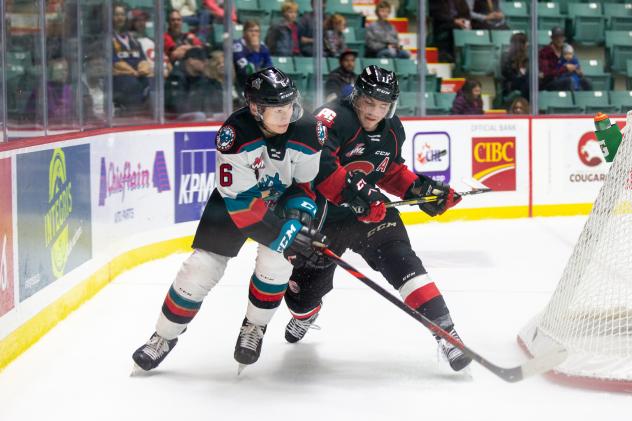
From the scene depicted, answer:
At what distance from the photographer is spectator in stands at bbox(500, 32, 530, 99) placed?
880 centimetres

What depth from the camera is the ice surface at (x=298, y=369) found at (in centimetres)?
310

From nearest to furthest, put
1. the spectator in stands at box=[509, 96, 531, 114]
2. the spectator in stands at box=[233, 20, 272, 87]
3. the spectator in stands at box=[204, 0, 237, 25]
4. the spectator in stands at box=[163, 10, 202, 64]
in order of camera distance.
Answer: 1. the spectator in stands at box=[163, 10, 202, 64]
2. the spectator in stands at box=[204, 0, 237, 25]
3. the spectator in stands at box=[233, 20, 272, 87]
4. the spectator in stands at box=[509, 96, 531, 114]

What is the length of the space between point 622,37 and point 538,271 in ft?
13.4

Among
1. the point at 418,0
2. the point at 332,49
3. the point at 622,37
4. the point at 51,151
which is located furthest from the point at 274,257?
the point at 622,37

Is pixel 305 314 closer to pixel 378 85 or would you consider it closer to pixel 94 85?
pixel 378 85

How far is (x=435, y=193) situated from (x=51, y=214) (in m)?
1.51

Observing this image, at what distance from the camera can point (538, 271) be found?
590 centimetres

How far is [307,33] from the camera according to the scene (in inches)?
313

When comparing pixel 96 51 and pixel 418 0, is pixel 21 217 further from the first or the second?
pixel 418 0

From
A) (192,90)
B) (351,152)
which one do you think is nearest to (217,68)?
(192,90)

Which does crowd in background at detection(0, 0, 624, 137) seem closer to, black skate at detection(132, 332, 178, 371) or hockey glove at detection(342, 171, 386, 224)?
hockey glove at detection(342, 171, 386, 224)

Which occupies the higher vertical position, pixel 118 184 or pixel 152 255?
pixel 118 184

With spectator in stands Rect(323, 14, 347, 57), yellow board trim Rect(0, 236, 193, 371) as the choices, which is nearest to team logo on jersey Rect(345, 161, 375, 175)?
yellow board trim Rect(0, 236, 193, 371)

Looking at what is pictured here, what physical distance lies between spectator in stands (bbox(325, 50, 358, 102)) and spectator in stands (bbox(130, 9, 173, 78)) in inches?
57.1
